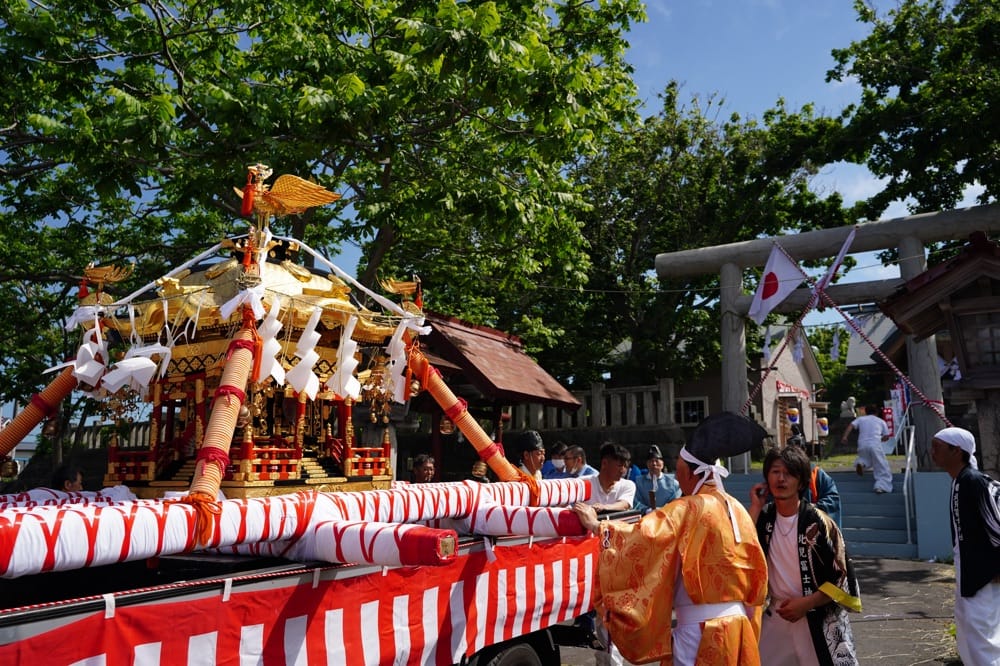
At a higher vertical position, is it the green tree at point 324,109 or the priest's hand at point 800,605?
the green tree at point 324,109

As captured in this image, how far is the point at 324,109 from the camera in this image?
8859 mm

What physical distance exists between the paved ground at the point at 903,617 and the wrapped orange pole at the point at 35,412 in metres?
4.86

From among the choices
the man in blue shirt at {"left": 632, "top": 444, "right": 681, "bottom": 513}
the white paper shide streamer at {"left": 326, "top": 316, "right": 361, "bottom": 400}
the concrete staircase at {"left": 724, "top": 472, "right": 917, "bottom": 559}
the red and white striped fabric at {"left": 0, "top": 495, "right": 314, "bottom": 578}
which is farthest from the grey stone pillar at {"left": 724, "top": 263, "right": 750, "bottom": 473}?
the red and white striped fabric at {"left": 0, "top": 495, "right": 314, "bottom": 578}

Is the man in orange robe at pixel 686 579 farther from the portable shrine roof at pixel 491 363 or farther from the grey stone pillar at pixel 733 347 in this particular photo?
the grey stone pillar at pixel 733 347

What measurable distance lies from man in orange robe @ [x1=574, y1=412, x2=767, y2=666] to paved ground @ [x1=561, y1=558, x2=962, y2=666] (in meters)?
3.47

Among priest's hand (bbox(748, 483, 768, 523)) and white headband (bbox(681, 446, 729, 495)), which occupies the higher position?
white headband (bbox(681, 446, 729, 495))

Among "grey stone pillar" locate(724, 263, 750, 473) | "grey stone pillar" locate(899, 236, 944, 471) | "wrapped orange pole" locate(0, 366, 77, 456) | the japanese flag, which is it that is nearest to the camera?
"wrapped orange pole" locate(0, 366, 77, 456)

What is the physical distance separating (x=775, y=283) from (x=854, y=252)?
2140 mm

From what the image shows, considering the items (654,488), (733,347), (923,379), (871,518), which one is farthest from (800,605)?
(733,347)

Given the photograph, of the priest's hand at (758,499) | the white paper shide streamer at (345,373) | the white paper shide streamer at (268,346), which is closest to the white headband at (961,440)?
the priest's hand at (758,499)

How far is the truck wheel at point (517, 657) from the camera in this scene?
4301mm

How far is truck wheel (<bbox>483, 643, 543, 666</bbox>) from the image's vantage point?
14.1 ft

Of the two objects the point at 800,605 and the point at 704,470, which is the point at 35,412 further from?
the point at 800,605

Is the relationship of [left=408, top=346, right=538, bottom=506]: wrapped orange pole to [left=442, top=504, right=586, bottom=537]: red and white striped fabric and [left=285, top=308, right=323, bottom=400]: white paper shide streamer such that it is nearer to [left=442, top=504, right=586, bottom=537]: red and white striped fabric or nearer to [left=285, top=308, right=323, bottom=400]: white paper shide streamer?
[left=442, top=504, right=586, bottom=537]: red and white striped fabric
